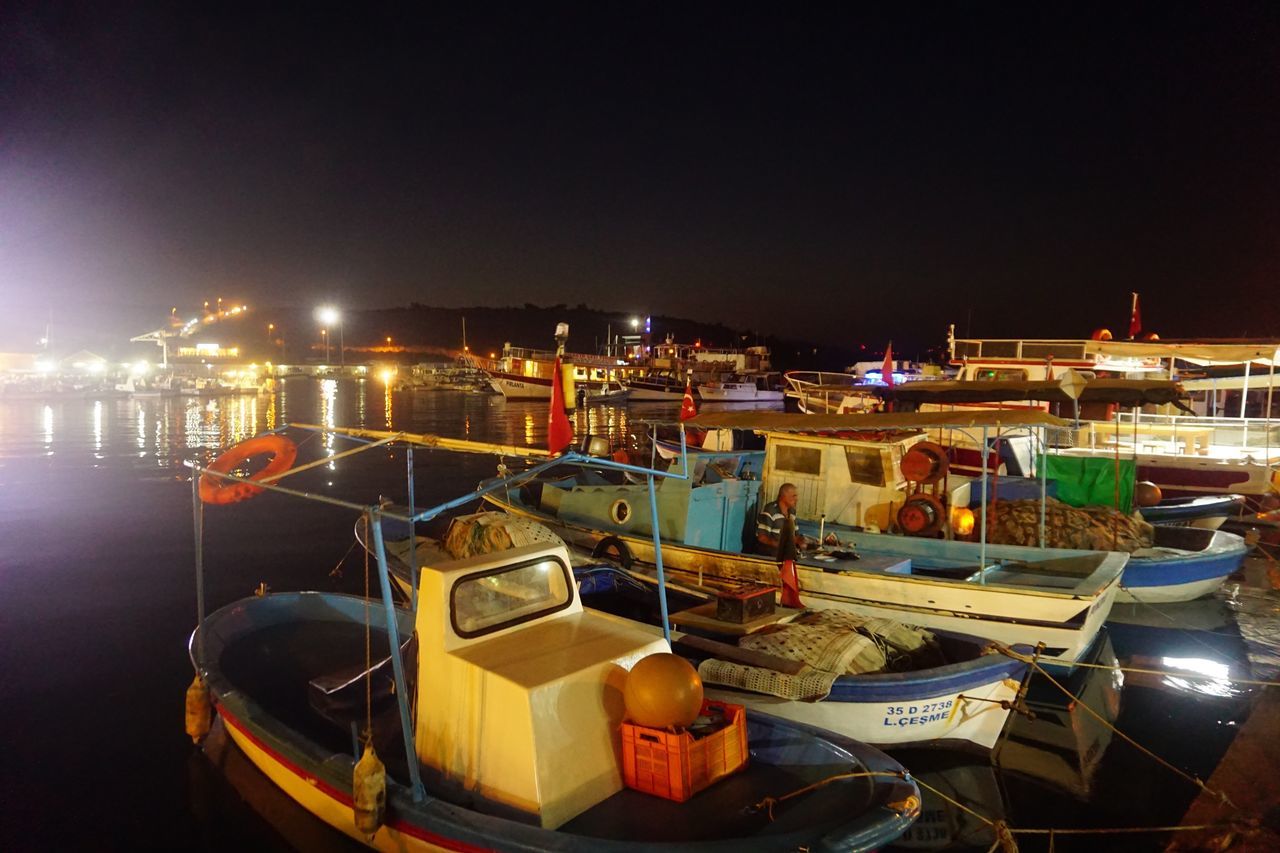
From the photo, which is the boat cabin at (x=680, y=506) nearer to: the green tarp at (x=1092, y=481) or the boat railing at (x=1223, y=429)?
the green tarp at (x=1092, y=481)

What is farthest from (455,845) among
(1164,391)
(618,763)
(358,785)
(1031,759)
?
(1164,391)

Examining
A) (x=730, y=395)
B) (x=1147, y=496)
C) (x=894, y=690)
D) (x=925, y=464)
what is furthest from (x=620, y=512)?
(x=730, y=395)

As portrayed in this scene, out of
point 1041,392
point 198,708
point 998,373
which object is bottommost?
point 198,708

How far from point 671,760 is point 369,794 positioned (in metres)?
2.01

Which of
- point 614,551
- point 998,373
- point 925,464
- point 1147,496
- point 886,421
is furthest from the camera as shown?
point 998,373

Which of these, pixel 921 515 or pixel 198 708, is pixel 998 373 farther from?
pixel 198 708

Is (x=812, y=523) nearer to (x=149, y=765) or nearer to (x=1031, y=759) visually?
(x=1031, y=759)

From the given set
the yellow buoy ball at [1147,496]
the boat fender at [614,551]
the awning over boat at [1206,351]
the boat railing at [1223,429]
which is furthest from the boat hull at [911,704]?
the awning over boat at [1206,351]

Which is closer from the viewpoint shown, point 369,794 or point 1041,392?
point 369,794

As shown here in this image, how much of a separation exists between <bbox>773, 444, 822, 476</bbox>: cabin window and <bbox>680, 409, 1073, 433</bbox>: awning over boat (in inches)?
29.3

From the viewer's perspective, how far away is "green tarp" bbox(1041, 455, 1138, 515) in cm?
1421

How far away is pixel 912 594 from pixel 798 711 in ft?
9.72

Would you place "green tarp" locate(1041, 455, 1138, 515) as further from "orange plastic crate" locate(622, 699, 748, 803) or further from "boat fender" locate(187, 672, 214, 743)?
"boat fender" locate(187, 672, 214, 743)

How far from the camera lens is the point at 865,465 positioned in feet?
41.0
